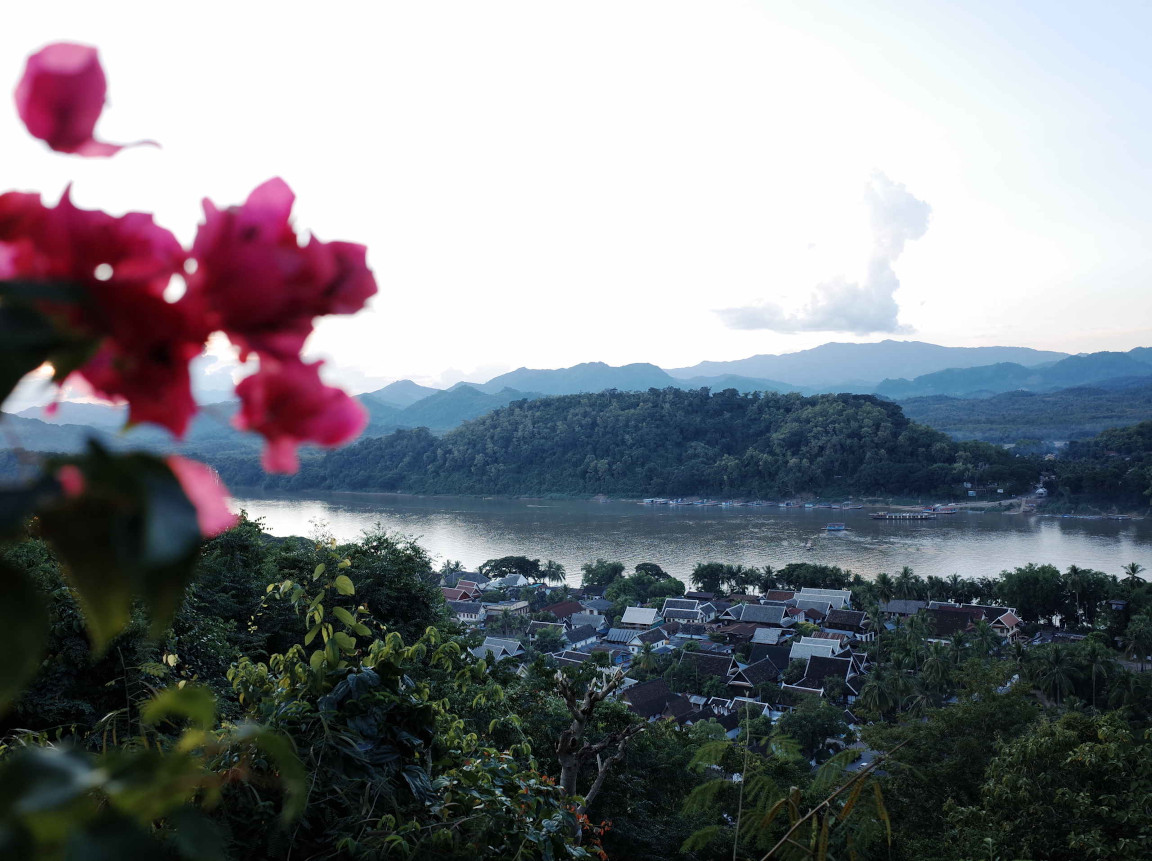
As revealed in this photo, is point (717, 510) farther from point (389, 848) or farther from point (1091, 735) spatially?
point (389, 848)

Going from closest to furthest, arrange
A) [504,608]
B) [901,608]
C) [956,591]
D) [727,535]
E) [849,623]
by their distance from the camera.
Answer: [849,623], [901,608], [956,591], [504,608], [727,535]

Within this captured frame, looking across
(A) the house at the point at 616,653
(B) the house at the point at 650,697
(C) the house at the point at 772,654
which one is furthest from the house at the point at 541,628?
(C) the house at the point at 772,654

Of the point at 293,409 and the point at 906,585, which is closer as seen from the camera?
the point at 293,409

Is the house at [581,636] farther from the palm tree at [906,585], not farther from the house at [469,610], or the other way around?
the palm tree at [906,585]

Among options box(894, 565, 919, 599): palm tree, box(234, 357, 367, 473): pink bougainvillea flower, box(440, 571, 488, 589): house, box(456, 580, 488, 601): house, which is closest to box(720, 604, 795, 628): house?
box(894, 565, 919, 599): palm tree

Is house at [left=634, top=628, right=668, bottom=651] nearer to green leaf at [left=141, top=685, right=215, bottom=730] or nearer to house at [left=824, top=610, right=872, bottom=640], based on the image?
house at [left=824, top=610, right=872, bottom=640]

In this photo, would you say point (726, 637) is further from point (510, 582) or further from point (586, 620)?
point (510, 582)

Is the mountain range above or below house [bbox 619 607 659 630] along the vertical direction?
above

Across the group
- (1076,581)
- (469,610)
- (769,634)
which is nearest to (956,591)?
(1076,581)
